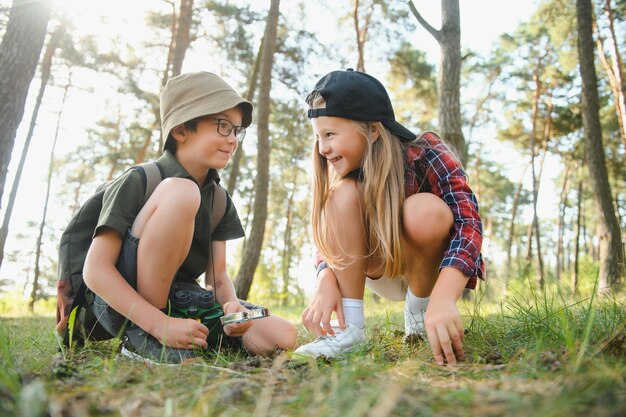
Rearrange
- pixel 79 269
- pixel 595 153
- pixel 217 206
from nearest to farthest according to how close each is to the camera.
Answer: pixel 79 269 → pixel 217 206 → pixel 595 153

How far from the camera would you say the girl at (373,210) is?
5.96ft

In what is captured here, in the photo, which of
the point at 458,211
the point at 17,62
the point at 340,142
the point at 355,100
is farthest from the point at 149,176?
the point at 17,62

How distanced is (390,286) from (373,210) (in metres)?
0.59

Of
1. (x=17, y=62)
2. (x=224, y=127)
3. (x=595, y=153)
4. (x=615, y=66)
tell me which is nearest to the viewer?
(x=224, y=127)

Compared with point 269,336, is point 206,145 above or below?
above

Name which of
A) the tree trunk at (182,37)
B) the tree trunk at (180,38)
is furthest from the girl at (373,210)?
the tree trunk at (182,37)

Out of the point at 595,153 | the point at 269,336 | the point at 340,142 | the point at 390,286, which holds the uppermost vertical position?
the point at 595,153

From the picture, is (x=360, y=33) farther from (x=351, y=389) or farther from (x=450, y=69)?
(x=351, y=389)

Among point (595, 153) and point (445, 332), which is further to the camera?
point (595, 153)

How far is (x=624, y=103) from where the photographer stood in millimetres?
8156

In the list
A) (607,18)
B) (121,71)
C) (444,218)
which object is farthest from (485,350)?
(121,71)

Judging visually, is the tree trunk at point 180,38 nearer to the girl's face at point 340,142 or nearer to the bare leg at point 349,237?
the girl's face at point 340,142

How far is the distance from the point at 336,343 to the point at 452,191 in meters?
0.76

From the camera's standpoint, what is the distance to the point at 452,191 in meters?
1.90
